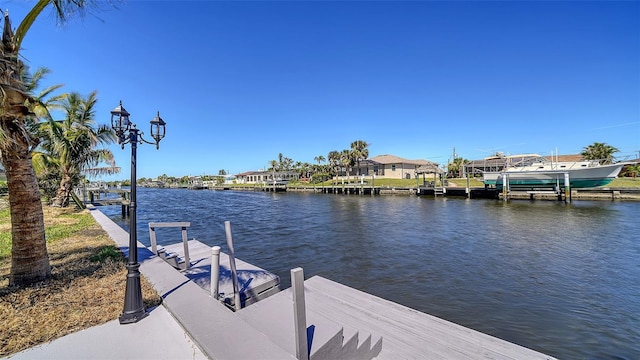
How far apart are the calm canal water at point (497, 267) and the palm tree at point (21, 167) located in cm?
544

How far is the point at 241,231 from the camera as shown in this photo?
1562 cm

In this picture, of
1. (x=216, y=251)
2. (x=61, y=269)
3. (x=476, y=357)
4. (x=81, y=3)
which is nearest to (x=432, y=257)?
(x=476, y=357)

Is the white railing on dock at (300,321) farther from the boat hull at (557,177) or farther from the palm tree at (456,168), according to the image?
the palm tree at (456,168)

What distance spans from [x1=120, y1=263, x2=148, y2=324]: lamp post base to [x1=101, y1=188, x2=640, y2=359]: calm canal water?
4670 millimetres

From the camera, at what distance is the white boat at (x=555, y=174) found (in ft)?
88.9

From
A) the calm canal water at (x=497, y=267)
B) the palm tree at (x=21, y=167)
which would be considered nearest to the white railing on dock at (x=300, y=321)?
the calm canal water at (x=497, y=267)

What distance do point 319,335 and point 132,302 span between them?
268 cm

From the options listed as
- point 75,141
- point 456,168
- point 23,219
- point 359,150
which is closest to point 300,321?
point 23,219

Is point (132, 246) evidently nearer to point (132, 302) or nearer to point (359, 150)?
point (132, 302)

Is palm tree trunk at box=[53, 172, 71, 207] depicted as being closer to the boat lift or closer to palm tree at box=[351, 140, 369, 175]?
the boat lift

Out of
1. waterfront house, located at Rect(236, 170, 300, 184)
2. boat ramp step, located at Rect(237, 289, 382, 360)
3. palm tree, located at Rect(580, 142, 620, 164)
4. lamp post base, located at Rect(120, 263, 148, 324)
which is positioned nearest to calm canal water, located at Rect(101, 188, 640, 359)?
boat ramp step, located at Rect(237, 289, 382, 360)

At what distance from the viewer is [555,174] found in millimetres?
29656

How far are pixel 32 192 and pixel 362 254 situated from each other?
9390mm

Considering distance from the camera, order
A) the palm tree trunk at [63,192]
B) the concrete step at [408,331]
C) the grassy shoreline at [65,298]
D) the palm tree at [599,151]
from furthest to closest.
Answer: the palm tree at [599,151] → the palm tree trunk at [63,192] → the concrete step at [408,331] → the grassy shoreline at [65,298]
